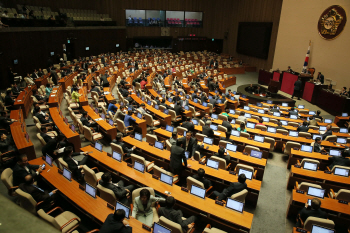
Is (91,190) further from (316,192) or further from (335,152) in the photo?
(335,152)

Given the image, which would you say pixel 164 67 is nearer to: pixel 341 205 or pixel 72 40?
pixel 72 40

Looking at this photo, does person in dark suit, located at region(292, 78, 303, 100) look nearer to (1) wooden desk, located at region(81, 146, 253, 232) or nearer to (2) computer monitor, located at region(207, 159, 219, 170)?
(2) computer monitor, located at region(207, 159, 219, 170)

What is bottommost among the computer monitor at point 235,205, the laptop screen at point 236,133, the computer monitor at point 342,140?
the computer monitor at point 342,140

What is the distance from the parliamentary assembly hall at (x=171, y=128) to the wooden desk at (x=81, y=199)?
0.06ft

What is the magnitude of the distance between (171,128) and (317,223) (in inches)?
197

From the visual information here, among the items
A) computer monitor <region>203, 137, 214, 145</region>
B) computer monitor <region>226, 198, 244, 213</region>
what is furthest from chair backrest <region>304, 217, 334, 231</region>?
computer monitor <region>203, 137, 214, 145</region>

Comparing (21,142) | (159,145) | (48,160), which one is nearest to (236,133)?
(159,145)

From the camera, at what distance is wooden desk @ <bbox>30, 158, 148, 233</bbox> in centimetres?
382

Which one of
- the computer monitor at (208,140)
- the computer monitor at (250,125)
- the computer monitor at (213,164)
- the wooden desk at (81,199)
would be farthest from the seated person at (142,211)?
the computer monitor at (250,125)

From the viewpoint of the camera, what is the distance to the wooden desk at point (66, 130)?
689 cm

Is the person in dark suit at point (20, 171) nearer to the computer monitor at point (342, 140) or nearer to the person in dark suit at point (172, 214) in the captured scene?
the person in dark suit at point (172, 214)

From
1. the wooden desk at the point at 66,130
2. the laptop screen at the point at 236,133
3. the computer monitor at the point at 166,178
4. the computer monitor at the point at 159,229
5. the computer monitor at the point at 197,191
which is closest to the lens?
the computer monitor at the point at 159,229

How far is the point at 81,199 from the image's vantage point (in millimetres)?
4277

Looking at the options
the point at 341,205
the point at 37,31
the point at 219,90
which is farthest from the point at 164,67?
the point at 341,205
